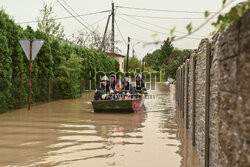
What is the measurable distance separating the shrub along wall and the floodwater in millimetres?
2434

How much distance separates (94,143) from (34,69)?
9.85 m

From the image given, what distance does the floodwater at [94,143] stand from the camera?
19.0 feet

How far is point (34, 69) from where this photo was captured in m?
16.1

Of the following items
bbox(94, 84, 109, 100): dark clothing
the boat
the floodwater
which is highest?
bbox(94, 84, 109, 100): dark clothing

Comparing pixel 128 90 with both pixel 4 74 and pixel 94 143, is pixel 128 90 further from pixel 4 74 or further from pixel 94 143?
pixel 94 143

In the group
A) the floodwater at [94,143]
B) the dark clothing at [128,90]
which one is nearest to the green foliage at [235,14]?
the floodwater at [94,143]

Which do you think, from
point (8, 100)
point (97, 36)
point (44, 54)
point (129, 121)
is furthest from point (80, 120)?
point (97, 36)

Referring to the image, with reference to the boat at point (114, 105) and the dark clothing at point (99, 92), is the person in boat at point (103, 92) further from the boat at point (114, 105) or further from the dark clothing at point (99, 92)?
the boat at point (114, 105)

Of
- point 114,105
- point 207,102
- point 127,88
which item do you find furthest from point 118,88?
point 207,102

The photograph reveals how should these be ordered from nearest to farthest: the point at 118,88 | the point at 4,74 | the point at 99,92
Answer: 1. the point at 4,74
2. the point at 99,92
3. the point at 118,88

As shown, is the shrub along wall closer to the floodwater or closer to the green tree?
the green tree

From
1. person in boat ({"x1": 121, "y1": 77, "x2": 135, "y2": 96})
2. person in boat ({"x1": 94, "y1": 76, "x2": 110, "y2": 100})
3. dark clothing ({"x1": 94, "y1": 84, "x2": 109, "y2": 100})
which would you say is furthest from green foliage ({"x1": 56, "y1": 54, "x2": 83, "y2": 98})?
dark clothing ({"x1": 94, "y1": 84, "x2": 109, "y2": 100})

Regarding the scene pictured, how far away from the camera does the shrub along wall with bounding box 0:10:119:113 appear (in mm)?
12688

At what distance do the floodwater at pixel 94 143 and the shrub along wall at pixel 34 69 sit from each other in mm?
2434
